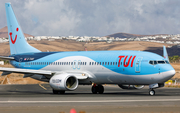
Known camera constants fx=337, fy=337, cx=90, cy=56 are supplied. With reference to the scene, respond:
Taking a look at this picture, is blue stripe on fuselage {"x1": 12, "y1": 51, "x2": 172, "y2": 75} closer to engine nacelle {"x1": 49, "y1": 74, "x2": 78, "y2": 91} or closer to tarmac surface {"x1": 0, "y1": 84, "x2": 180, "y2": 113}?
engine nacelle {"x1": 49, "y1": 74, "x2": 78, "y2": 91}

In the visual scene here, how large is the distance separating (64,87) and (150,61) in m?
8.64

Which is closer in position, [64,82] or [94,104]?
[94,104]

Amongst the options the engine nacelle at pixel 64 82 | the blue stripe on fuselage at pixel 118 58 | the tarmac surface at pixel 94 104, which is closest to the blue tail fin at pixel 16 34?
the blue stripe on fuselage at pixel 118 58

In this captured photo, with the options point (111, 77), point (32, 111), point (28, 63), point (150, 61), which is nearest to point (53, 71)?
point (28, 63)

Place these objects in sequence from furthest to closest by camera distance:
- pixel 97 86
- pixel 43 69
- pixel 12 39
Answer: pixel 12 39 → pixel 43 69 → pixel 97 86

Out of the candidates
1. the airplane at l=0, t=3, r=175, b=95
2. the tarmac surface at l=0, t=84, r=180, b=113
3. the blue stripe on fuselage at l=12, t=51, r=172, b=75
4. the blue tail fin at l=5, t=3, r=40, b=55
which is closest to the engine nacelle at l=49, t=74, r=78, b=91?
the airplane at l=0, t=3, r=175, b=95

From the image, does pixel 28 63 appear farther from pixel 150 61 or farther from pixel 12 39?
pixel 150 61

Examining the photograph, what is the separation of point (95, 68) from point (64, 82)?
3.90 meters

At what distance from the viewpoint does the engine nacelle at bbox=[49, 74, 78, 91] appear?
32.8 meters

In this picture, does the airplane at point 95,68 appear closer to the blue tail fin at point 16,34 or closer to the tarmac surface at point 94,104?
the blue tail fin at point 16,34

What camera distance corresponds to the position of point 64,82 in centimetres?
3272

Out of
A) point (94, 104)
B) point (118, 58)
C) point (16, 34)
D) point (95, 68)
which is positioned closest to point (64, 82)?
point (95, 68)

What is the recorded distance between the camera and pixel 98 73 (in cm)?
3438

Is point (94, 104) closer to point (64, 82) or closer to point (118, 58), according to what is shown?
point (64, 82)
